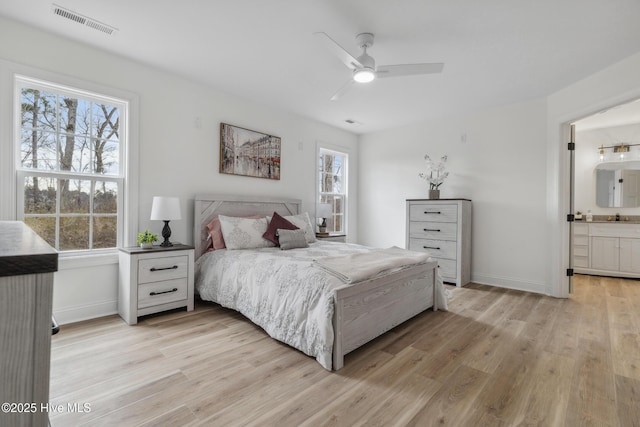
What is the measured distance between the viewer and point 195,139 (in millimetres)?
3605

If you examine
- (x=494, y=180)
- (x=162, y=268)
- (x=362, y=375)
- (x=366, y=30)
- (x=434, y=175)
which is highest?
(x=366, y=30)

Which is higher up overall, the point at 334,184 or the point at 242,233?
the point at 334,184

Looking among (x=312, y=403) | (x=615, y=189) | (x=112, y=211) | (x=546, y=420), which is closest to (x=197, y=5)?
(x=112, y=211)

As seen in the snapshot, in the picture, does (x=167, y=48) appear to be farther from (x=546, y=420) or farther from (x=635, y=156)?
(x=635, y=156)

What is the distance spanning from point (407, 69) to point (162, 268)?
2900 millimetres

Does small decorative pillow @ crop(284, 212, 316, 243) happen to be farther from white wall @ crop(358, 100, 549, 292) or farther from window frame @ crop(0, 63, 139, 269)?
white wall @ crop(358, 100, 549, 292)

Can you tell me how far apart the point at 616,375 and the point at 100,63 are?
4.91 meters

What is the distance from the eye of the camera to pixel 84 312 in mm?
2824

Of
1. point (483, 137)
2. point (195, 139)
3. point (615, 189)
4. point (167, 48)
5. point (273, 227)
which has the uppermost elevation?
point (167, 48)

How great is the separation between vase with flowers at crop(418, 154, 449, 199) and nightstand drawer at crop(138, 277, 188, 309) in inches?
145

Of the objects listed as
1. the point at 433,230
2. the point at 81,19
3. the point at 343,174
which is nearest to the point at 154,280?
the point at 81,19

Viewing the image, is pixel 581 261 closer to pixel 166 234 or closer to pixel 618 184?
pixel 618 184

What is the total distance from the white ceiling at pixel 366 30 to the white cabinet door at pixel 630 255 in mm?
3122

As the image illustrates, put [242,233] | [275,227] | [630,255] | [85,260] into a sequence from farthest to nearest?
1. [630,255]
2. [275,227]
3. [242,233]
4. [85,260]
